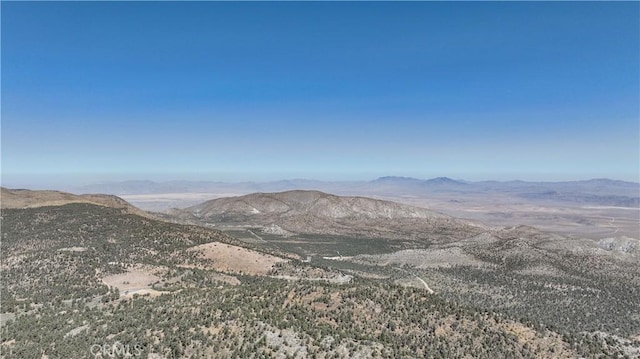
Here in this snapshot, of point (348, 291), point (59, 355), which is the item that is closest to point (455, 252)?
point (348, 291)

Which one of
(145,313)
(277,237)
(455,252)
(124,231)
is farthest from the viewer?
(277,237)

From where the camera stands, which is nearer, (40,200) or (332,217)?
(40,200)

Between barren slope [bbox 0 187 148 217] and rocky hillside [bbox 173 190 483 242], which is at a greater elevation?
barren slope [bbox 0 187 148 217]

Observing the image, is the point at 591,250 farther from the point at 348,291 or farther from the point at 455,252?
the point at 348,291

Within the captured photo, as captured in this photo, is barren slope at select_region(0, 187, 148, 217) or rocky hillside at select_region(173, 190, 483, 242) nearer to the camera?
barren slope at select_region(0, 187, 148, 217)

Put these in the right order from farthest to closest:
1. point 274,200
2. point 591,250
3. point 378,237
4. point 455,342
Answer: point 274,200
point 378,237
point 591,250
point 455,342

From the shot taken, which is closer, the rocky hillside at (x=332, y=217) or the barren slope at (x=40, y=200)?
the barren slope at (x=40, y=200)

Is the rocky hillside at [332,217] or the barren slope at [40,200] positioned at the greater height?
the barren slope at [40,200]

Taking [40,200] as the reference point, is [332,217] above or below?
below
